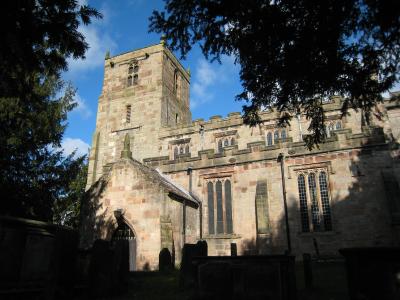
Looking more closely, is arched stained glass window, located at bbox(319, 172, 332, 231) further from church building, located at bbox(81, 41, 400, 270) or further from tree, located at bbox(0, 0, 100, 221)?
tree, located at bbox(0, 0, 100, 221)

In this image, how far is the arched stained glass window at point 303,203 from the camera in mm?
18625

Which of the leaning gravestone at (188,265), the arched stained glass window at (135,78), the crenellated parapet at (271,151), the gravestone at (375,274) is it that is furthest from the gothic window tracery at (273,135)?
the gravestone at (375,274)

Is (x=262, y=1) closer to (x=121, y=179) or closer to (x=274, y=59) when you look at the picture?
(x=274, y=59)

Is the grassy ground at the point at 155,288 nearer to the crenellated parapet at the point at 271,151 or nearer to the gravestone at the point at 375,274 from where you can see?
the gravestone at the point at 375,274

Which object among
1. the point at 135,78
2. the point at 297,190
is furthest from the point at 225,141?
the point at 135,78

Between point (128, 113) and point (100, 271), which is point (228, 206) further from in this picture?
point (128, 113)

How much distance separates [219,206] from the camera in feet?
68.1

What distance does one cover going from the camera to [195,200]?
20.5 m

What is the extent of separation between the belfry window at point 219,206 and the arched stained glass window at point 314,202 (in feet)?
15.3

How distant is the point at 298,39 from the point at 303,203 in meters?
13.4

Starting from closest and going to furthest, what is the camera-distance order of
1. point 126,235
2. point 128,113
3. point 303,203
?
1. point 126,235
2. point 303,203
3. point 128,113

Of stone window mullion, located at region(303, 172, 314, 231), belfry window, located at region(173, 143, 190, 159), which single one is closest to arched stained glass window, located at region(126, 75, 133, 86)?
belfry window, located at region(173, 143, 190, 159)

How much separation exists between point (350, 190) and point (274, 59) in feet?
41.6

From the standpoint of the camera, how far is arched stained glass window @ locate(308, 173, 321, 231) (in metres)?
18.5
